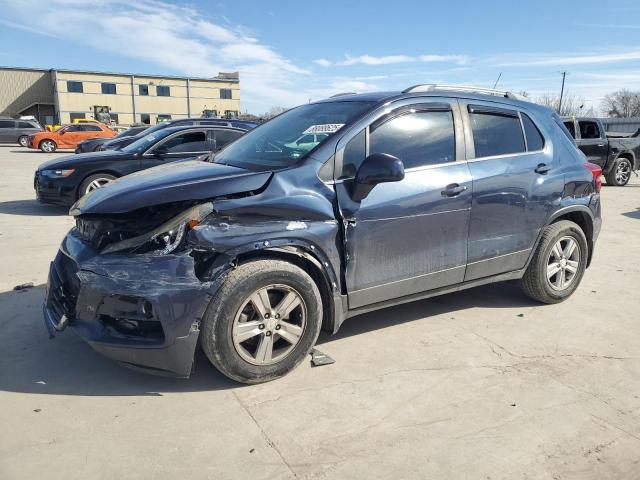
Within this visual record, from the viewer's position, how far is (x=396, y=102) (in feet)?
12.2

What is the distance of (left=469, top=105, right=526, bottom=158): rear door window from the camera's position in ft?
13.3

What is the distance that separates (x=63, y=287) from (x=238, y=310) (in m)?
1.26

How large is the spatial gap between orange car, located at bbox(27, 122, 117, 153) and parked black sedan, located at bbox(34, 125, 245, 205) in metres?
20.2

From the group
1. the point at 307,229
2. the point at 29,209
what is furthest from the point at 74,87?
the point at 307,229

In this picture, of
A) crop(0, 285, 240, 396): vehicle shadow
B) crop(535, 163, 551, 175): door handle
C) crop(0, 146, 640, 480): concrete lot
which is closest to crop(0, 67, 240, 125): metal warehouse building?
crop(535, 163, 551, 175): door handle

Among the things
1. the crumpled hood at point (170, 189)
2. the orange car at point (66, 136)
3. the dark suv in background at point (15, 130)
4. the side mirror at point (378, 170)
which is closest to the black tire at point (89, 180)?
the crumpled hood at point (170, 189)

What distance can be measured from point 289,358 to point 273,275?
597 millimetres

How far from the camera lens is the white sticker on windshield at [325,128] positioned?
3559 mm

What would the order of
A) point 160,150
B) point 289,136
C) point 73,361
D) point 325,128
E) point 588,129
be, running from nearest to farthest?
point 73,361 < point 325,128 < point 289,136 < point 160,150 < point 588,129

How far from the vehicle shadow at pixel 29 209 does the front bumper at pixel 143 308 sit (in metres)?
6.64

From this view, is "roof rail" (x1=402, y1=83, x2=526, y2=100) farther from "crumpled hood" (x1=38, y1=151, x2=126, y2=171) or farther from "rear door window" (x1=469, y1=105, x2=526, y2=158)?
"crumpled hood" (x1=38, y1=151, x2=126, y2=171)

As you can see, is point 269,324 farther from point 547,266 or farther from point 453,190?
point 547,266

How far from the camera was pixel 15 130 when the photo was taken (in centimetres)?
3184

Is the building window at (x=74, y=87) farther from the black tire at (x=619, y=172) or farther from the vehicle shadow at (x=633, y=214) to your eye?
the vehicle shadow at (x=633, y=214)
